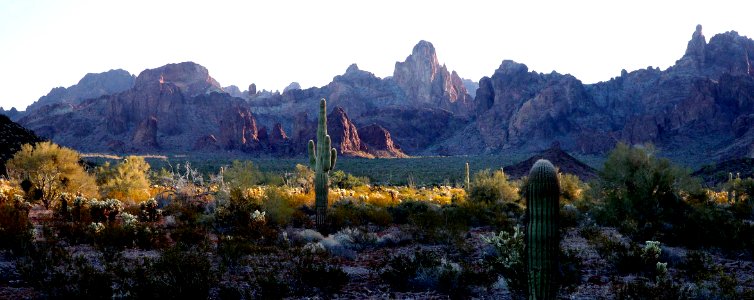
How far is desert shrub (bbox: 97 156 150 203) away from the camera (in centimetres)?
2017

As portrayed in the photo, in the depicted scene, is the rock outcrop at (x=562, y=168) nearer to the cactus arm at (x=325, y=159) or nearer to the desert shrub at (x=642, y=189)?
the desert shrub at (x=642, y=189)

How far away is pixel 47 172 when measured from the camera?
15.9 metres

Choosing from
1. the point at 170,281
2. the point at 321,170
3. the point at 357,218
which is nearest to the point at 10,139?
the point at 321,170

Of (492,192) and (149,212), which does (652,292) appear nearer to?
→ (149,212)

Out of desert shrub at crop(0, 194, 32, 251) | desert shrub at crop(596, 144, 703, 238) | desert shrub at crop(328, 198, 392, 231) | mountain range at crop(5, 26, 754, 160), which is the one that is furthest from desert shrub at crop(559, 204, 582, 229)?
mountain range at crop(5, 26, 754, 160)

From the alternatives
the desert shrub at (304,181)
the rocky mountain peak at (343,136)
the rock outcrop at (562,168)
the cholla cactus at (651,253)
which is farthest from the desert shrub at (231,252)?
the rocky mountain peak at (343,136)

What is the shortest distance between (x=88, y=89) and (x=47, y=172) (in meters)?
207

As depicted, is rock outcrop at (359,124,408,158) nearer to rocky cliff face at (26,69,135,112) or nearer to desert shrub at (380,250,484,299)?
desert shrub at (380,250,484,299)

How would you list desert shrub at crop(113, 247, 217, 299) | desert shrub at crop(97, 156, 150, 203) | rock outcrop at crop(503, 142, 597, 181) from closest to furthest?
desert shrub at crop(113, 247, 217, 299), desert shrub at crop(97, 156, 150, 203), rock outcrop at crop(503, 142, 597, 181)

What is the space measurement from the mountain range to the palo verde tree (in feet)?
250

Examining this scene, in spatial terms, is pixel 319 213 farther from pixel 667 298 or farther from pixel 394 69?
pixel 394 69

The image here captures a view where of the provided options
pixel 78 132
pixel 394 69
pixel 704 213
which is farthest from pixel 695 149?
pixel 78 132

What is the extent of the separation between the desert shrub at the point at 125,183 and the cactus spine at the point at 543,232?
17811 mm

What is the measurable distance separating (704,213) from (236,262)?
12744 millimetres
